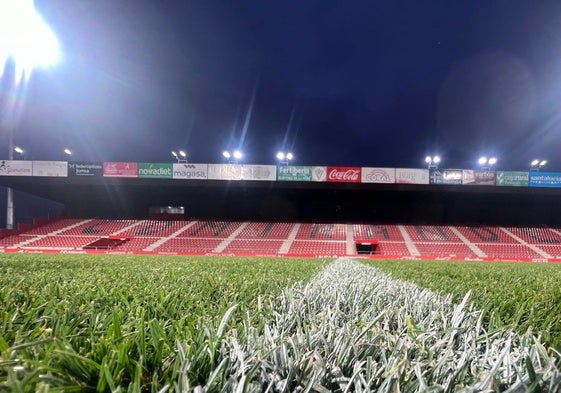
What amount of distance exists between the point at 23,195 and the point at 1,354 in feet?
157

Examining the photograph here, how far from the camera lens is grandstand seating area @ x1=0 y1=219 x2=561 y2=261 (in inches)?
906

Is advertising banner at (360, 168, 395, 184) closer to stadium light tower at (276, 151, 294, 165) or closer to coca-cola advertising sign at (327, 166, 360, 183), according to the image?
coca-cola advertising sign at (327, 166, 360, 183)

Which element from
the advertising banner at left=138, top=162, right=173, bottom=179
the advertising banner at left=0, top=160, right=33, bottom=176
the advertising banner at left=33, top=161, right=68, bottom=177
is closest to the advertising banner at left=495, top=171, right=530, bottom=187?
the advertising banner at left=138, top=162, right=173, bottom=179

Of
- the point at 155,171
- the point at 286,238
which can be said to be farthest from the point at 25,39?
the point at 286,238

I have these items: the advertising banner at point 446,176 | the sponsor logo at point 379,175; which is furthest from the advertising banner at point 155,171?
the advertising banner at point 446,176

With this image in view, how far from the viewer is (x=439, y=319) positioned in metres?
1.16

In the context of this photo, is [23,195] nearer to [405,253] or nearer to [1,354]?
[405,253]

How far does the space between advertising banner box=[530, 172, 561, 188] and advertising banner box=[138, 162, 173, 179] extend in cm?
2539

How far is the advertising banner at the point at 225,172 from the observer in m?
23.6

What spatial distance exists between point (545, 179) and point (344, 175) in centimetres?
1370

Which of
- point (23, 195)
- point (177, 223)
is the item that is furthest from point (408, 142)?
point (23, 195)

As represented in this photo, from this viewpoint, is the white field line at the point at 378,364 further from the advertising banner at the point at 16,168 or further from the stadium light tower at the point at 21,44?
the advertising banner at the point at 16,168

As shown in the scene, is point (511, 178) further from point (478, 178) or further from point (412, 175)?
point (412, 175)

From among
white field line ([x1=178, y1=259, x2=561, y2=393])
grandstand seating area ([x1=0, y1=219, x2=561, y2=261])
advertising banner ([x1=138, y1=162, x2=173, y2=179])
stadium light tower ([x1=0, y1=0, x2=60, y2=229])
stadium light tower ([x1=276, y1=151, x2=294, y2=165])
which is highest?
stadium light tower ([x1=0, y1=0, x2=60, y2=229])
